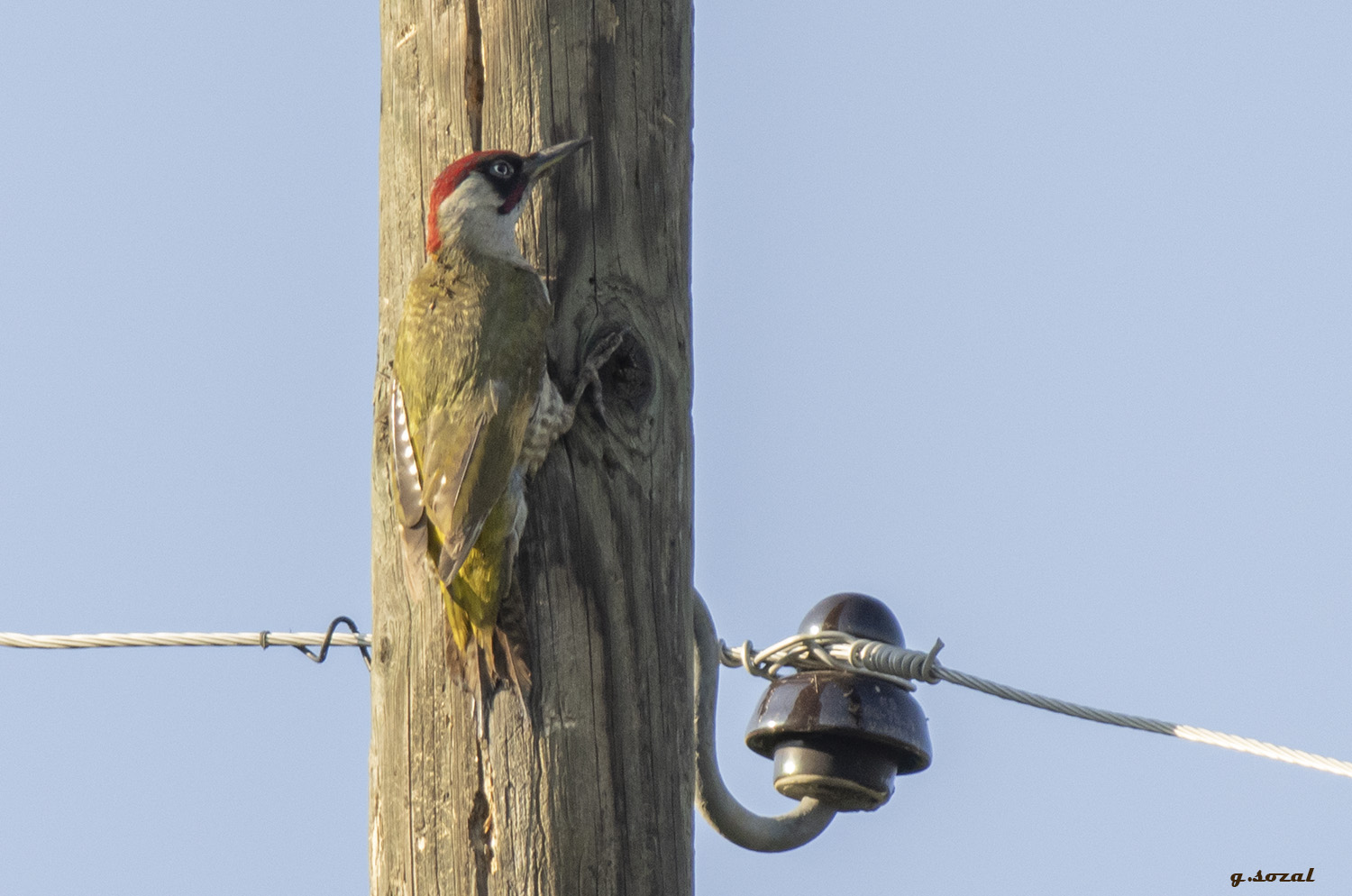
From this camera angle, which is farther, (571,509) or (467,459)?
(467,459)

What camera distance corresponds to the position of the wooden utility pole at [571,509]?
3.05m

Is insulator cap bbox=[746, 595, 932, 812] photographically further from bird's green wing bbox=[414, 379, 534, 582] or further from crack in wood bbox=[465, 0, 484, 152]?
crack in wood bbox=[465, 0, 484, 152]

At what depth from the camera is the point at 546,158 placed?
3350mm

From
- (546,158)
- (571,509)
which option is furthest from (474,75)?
(571,509)

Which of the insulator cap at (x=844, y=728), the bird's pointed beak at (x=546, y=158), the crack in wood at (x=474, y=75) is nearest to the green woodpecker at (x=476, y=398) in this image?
the bird's pointed beak at (x=546, y=158)

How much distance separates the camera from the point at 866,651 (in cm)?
437

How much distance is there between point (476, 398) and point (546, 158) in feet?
1.82

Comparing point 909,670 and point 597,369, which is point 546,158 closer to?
point 597,369

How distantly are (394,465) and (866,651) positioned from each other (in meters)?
1.53

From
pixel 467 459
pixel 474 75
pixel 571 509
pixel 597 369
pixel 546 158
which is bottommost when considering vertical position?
pixel 571 509

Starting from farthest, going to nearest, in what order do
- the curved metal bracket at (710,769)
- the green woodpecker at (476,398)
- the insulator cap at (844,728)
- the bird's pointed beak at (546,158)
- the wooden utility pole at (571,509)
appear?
the insulator cap at (844,728) < the curved metal bracket at (710,769) < the bird's pointed beak at (546,158) < the green woodpecker at (476,398) < the wooden utility pole at (571,509)

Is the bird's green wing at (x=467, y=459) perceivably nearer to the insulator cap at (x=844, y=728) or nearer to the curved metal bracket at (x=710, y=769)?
the curved metal bracket at (x=710, y=769)

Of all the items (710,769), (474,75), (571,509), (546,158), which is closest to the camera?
(571,509)

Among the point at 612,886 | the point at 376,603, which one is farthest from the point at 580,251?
the point at 612,886
